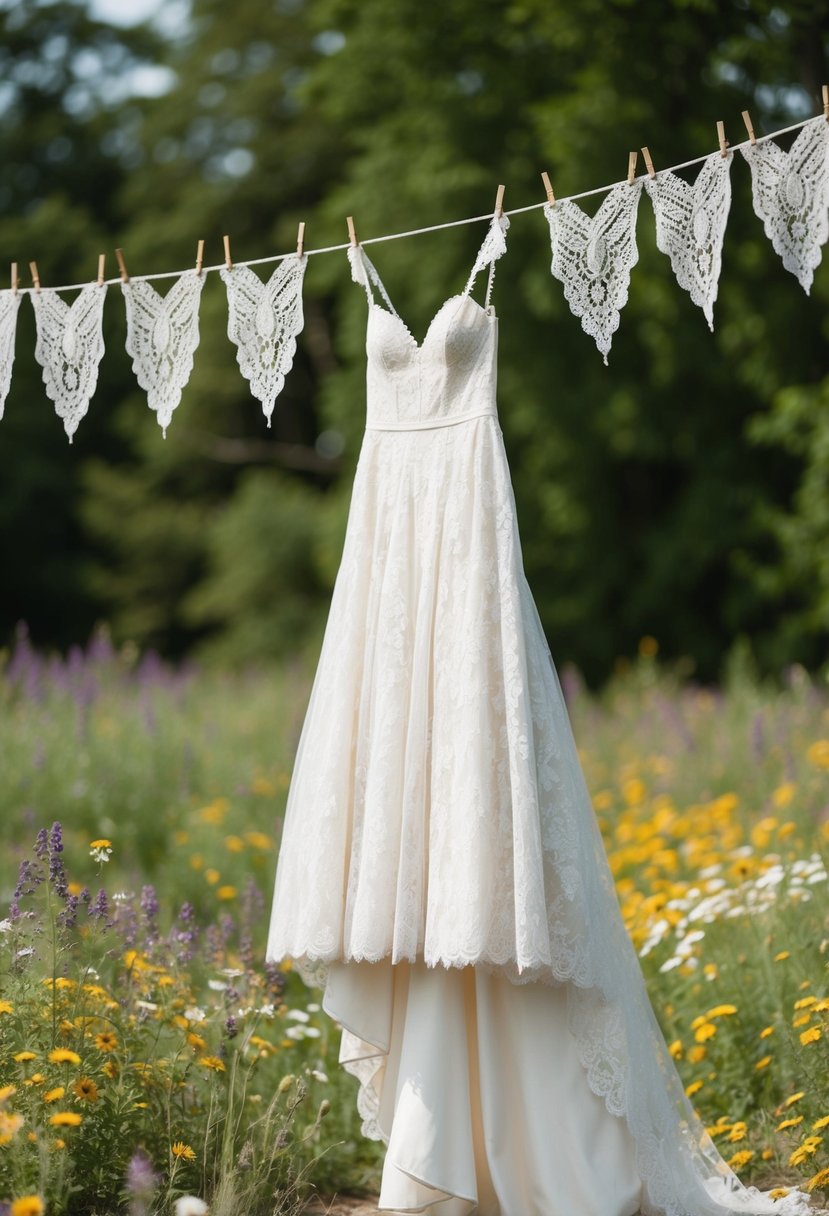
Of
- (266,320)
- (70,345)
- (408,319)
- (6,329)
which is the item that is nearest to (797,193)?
(266,320)

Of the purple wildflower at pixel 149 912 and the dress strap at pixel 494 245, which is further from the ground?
Result: the dress strap at pixel 494 245

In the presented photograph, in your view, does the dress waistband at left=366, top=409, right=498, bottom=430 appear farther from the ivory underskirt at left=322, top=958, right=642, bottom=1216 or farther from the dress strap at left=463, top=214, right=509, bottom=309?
A: the ivory underskirt at left=322, top=958, right=642, bottom=1216

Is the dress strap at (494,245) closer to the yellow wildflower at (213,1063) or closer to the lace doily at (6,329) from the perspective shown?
the lace doily at (6,329)

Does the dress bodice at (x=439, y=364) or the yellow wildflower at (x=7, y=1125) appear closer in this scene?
the yellow wildflower at (x=7, y=1125)

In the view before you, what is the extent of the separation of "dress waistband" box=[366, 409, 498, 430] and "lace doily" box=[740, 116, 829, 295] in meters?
0.75

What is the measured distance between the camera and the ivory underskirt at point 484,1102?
292 cm

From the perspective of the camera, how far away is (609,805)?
6074mm

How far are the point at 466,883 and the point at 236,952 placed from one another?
1608 millimetres

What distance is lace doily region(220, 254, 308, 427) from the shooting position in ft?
11.4

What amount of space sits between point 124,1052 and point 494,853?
0.90 m

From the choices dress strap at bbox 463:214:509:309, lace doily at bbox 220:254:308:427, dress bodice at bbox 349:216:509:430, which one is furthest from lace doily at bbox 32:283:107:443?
dress strap at bbox 463:214:509:309

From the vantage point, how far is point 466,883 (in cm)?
289

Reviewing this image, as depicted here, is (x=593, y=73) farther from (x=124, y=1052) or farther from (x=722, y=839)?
(x=124, y=1052)

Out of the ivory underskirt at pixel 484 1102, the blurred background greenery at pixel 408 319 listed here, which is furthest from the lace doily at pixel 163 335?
the blurred background greenery at pixel 408 319
